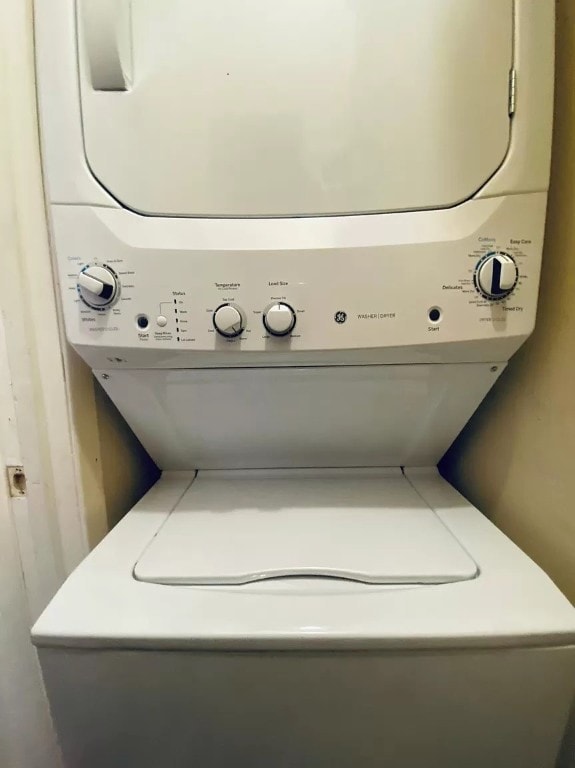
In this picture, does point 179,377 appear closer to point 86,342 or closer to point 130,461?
point 86,342

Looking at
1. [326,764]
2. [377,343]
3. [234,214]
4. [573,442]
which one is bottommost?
[326,764]

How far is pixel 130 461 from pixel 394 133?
74cm

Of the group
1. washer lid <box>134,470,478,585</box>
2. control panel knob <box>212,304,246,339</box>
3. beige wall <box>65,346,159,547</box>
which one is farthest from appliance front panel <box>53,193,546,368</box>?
washer lid <box>134,470,478,585</box>

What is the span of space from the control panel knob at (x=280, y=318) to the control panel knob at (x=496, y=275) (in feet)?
0.89

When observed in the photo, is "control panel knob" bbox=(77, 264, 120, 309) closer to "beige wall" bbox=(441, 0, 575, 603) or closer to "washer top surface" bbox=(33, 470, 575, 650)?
"washer top surface" bbox=(33, 470, 575, 650)

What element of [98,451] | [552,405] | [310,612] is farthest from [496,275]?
[98,451]

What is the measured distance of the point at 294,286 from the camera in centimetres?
76

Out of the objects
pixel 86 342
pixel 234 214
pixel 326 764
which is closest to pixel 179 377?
pixel 86 342

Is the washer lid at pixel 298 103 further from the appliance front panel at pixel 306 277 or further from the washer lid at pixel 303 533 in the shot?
the washer lid at pixel 303 533

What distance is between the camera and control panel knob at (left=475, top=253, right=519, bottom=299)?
0.74 metres

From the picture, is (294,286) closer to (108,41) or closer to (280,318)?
(280,318)

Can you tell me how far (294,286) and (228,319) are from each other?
0.35 feet

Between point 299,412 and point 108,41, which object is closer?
point 108,41

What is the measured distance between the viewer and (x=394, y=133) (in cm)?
73
